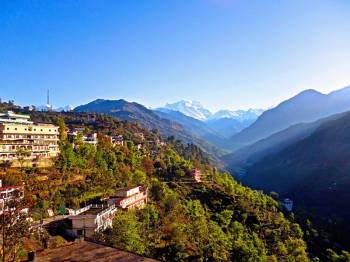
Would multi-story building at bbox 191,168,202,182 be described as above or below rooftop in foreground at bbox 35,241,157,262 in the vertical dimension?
above

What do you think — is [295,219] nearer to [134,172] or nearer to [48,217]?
[134,172]

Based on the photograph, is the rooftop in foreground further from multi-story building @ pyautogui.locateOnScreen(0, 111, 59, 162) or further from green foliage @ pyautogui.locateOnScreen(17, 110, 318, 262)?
multi-story building @ pyautogui.locateOnScreen(0, 111, 59, 162)

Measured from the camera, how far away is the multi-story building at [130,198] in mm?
42641

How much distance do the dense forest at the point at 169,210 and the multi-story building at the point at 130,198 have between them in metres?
1.64

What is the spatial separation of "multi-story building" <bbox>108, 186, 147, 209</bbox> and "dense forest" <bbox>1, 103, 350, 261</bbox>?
1.64 meters

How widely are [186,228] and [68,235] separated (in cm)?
1337

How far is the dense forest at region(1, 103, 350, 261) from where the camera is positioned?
37031mm

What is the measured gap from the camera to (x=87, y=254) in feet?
69.1

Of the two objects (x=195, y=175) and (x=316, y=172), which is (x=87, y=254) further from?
(x=316, y=172)

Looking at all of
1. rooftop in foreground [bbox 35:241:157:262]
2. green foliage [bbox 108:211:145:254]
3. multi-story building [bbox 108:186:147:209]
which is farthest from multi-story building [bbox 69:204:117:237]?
rooftop in foreground [bbox 35:241:157:262]

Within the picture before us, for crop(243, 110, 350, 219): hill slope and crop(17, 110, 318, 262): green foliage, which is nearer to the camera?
crop(17, 110, 318, 262): green foliage

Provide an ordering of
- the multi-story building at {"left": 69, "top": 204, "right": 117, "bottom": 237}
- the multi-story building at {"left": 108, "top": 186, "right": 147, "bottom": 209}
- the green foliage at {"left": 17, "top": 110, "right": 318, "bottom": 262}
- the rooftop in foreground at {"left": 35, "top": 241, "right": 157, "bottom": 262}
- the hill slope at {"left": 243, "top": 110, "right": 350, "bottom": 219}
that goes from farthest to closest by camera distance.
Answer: the hill slope at {"left": 243, "top": 110, "right": 350, "bottom": 219}
the multi-story building at {"left": 108, "top": 186, "right": 147, "bottom": 209}
the green foliage at {"left": 17, "top": 110, "right": 318, "bottom": 262}
the multi-story building at {"left": 69, "top": 204, "right": 117, "bottom": 237}
the rooftop in foreground at {"left": 35, "top": 241, "right": 157, "bottom": 262}

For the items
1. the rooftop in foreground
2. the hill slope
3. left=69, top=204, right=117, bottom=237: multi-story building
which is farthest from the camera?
the hill slope

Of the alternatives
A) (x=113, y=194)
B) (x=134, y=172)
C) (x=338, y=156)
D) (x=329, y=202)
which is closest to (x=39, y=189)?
(x=113, y=194)
